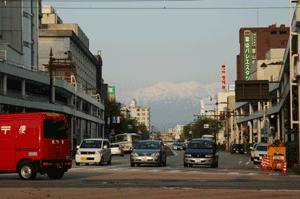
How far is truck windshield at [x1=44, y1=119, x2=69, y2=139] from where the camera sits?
18234 mm

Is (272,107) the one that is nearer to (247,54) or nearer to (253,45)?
(247,54)

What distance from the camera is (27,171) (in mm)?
18094

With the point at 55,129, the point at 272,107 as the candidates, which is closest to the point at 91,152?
the point at 55,129

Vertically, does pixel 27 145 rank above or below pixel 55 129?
below

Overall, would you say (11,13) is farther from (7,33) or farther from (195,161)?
(195,161)

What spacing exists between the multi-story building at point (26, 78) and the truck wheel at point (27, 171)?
28978 millimetres

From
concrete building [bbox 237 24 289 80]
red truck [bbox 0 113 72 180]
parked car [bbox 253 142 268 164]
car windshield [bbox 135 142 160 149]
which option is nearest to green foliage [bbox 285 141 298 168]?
car windshield [bbox 135 142 160 149]

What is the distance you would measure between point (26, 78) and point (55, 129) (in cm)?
3948

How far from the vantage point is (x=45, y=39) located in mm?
95312

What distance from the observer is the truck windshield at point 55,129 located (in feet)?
59.8

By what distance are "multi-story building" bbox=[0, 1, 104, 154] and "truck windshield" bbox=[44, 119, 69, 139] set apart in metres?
28.1

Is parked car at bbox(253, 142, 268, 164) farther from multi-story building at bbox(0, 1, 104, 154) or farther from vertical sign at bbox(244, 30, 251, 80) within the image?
vertical sign at bbox(244, 30, 251, 80)

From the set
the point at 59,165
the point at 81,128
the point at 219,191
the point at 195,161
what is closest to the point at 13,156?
the point at 59,165

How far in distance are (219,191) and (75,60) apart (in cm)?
8580
